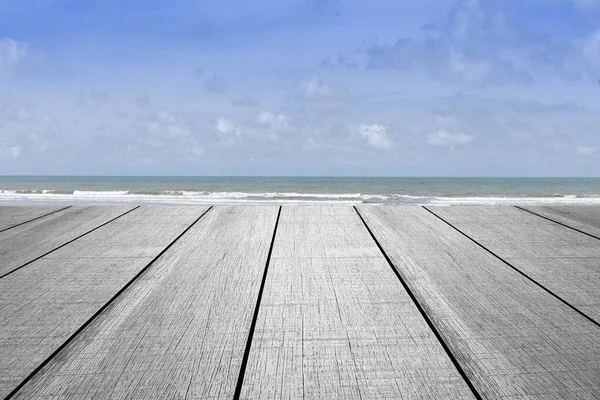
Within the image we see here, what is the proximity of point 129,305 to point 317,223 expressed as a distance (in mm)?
863

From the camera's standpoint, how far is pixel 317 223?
1688mm

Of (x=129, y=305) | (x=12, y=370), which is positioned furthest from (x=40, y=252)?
(x=12, y=370)

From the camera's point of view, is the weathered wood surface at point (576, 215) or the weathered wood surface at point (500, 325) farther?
the weathered wood surface at point (576, 215)

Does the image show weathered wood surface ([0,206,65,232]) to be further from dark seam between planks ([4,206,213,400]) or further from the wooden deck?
dark seam between planks ([4,206,213,400])

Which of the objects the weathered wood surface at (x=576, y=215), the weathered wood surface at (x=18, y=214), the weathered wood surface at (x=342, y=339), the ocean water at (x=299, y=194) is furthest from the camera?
the ocean water at (x=299, y=194)

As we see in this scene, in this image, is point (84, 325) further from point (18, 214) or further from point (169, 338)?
point (18, 214)

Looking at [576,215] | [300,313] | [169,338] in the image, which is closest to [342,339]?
[300,313]

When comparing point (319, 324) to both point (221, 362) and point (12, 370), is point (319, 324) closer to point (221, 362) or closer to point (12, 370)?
point (221, 362)

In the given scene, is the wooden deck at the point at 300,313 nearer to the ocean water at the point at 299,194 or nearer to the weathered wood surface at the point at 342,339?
the weathered wood surface at the point at 342,339

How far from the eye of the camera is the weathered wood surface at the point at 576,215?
1733 mm

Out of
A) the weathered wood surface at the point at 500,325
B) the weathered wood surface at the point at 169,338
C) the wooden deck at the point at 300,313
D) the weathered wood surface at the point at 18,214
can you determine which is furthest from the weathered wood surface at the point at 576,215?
the weathered wood surface at the point at 18,214

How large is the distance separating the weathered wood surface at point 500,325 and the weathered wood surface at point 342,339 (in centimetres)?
5

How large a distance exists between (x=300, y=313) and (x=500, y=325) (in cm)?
35

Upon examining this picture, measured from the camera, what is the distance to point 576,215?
6.45 ft
